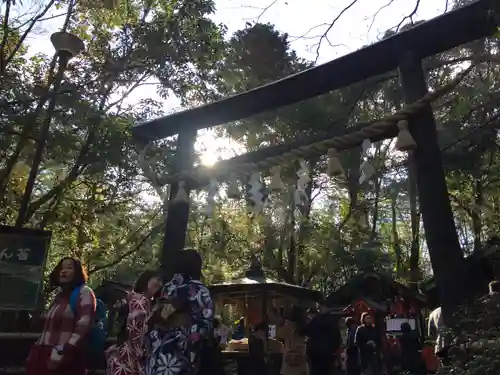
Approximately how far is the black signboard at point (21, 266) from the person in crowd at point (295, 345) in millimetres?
2951

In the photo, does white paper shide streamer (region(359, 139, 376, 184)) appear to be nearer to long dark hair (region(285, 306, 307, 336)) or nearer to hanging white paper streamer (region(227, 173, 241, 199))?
hanging white paper streamer (region(227, 173, 241, 199))

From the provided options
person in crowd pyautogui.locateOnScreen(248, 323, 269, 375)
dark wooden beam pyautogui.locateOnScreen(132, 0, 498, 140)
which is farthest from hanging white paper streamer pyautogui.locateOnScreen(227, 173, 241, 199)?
person in crowd pyautogui.locateOnScreen(248, 323, 269, 375)

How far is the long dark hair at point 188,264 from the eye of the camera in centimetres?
332

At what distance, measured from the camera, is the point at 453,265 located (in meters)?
3.52

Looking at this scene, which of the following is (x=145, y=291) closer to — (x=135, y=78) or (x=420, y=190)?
(x=420, y=190)

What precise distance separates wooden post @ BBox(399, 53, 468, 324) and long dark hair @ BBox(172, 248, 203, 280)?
165 centimetres

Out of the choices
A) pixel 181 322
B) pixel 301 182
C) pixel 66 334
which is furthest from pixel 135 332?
pixel 301 182

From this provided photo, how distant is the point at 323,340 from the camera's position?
6.16 m

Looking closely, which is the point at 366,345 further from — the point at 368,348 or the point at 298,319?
the point at 298,319

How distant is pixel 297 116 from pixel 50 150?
695cm

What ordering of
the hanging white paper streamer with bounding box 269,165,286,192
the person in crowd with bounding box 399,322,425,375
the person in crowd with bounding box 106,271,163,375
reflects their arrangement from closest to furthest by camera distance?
the person in crowd with bounding box 106,271,163,375, the hanging white paper streamer with bounding box 269,165,286,192, the person in crowd with bounding box 399,322,425,375

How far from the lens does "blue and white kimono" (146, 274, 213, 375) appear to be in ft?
10.1

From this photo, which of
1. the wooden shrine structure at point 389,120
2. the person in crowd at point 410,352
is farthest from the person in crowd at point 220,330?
the person in crowd at point 410,352

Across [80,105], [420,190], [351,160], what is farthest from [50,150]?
[351,160]
